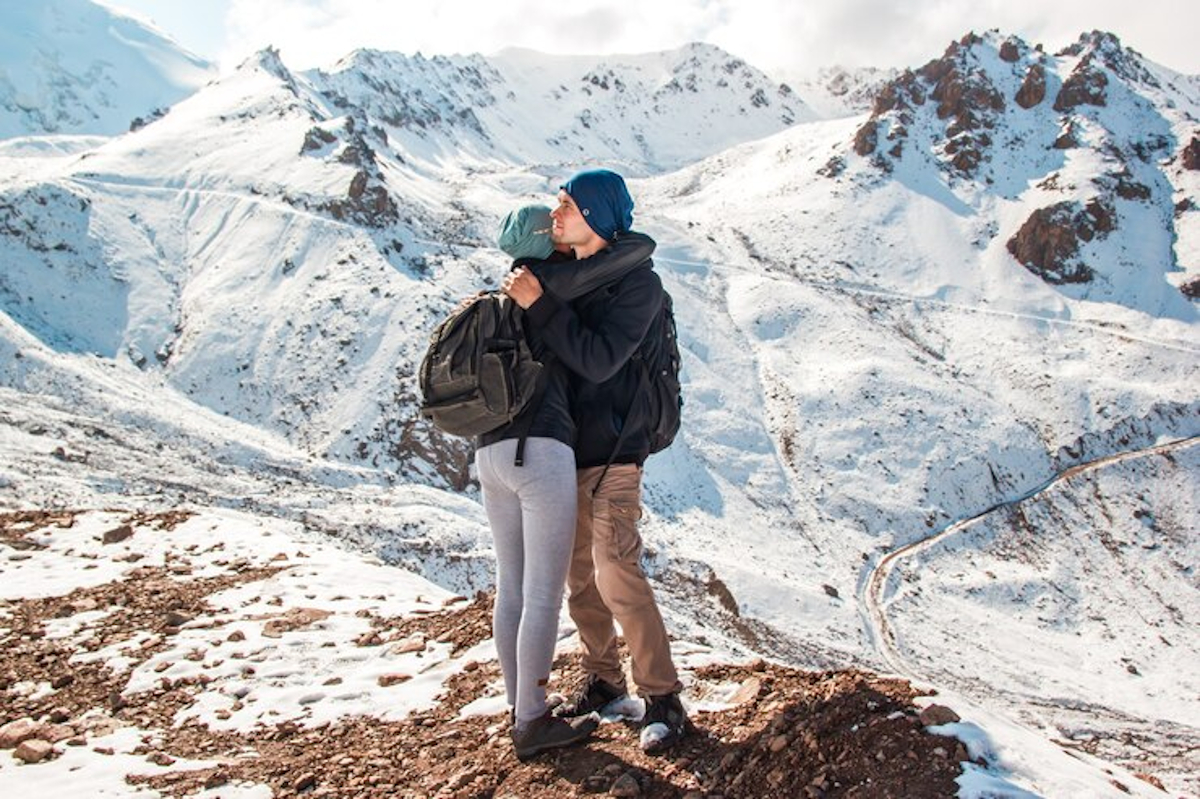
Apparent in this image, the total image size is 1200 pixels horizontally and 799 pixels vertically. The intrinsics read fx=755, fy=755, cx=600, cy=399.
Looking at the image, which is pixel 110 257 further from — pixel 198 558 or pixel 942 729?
pixel 942 729

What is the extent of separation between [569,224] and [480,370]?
99cm

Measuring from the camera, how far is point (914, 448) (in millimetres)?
49625

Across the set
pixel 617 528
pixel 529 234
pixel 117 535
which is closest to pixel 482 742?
pixel 617 528

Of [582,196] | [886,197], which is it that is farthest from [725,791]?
[886,197]

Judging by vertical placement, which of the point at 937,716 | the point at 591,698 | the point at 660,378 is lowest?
the point at 591,698

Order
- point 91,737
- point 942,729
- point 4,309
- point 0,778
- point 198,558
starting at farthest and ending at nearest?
point 4,309
point 198,558
point 91,737
point 0,778
point 942,729

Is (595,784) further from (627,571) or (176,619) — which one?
(176,619)

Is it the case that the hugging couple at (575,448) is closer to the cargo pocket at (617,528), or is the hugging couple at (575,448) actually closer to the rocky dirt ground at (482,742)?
the cargo pocket at (617,528)

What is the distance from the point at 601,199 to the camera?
4.32 m

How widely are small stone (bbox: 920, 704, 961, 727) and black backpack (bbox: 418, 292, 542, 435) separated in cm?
256

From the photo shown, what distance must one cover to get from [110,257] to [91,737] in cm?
4912

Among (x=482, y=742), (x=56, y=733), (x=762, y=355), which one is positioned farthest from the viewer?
(x=762, y=355)

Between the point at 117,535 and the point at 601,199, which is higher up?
the point at 601,199

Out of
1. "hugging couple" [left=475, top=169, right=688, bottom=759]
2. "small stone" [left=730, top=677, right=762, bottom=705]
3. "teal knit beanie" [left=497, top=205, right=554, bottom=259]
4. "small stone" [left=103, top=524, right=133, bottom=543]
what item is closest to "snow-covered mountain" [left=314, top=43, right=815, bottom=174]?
"small stone" [left=103, top=524, right=133, bottom=543]
